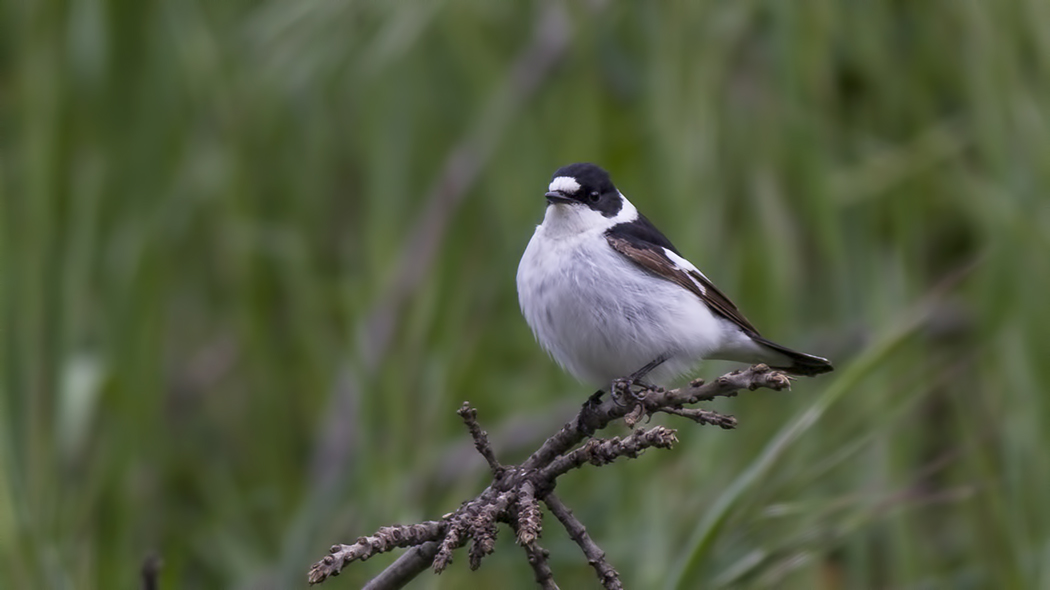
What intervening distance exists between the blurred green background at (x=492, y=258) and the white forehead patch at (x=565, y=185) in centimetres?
34

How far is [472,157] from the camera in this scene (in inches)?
137

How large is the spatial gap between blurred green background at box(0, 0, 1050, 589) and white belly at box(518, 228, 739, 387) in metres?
0.33

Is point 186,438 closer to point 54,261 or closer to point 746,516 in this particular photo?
point 54,261

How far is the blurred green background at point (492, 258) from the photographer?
2.79 meters

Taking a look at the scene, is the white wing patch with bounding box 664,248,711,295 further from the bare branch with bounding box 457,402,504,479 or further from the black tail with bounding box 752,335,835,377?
the bare branch with bounding box 457,402,504,479

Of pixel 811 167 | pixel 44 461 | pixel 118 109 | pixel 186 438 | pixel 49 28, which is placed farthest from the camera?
pixel 186 438

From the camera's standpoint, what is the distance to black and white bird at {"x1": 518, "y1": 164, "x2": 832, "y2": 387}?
2.51 meters

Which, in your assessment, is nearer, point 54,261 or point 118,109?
point 54,261

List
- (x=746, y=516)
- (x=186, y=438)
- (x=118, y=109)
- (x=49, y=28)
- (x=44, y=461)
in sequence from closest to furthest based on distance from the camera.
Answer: (x=746, y=516)
(x=44, y=461)
(x=49, y=28)
(x=118, y=109)
(x=186, y=438)

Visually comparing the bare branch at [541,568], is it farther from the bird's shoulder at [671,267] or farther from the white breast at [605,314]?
the bird's shoulder at [671,267]

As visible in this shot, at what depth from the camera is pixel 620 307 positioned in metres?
2.53

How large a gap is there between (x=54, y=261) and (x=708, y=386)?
2149mm

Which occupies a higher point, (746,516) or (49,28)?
(49,28)

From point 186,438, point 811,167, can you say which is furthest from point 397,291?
point 811,167
